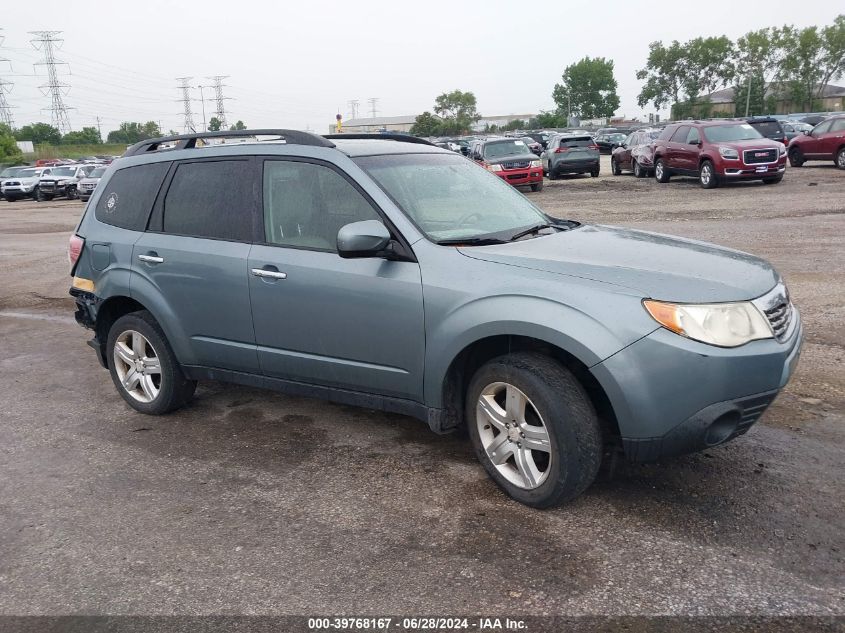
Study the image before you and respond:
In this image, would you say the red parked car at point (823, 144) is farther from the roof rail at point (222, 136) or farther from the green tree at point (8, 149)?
the green tree at point (8, 149)

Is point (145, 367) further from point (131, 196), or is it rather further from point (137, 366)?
point (131, 196)

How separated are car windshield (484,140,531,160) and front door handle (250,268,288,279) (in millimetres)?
20164

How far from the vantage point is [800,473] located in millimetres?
3975

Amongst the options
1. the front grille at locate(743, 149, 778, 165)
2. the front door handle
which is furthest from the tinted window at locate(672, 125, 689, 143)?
the front door handle

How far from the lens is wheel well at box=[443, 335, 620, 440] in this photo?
363 centimetres

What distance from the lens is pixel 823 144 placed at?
2416 cm

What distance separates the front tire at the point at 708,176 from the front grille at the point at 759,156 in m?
0.84

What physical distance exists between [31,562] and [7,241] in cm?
1685

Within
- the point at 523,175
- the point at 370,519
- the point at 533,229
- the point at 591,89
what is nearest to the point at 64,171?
the point at 523,175

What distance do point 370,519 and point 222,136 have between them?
2.80m

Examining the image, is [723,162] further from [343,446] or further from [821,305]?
[343,446]

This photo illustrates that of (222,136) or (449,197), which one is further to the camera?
(222,136)

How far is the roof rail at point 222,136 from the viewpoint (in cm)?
459

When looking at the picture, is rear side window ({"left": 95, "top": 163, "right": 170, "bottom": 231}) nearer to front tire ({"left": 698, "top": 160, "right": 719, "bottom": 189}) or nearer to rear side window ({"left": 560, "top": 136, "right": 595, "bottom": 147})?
front tire ({"left": 698, "top": 160, "right": 719, "bottom": 189})
